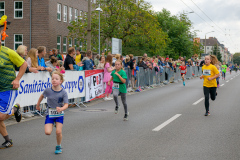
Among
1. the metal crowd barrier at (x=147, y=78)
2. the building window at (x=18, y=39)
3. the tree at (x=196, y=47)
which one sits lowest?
the metal crowd barrier at (x=147, y=78)

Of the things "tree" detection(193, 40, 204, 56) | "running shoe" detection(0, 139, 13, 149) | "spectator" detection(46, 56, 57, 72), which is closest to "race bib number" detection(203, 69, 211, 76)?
"spectator" detection(46, 56, 57, 72)

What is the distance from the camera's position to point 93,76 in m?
15.6

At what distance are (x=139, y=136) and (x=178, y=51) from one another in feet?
225

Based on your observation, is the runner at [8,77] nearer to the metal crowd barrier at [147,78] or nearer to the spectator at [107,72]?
the metal crowd barrier at [147,78]

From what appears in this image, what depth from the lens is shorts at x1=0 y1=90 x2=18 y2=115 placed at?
634 cm

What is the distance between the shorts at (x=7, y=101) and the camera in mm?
6336

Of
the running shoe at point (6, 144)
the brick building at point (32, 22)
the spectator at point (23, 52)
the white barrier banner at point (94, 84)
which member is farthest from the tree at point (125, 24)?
the running shoe at point (6, 144)

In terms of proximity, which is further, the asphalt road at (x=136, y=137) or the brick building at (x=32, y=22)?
the brick building at (x=32, y=22)

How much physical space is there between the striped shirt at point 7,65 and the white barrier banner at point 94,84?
836cm

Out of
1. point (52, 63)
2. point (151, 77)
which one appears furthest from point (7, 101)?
point (151, 77)

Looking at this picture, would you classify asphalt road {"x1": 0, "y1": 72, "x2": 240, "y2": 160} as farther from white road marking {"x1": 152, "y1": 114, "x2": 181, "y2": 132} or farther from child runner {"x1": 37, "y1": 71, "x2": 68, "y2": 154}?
child runner {"x1": 37, "y1": 71, "x2": 68, "y2": 154}

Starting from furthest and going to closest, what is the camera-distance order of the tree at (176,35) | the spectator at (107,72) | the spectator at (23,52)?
the tree at (176,35)
the spectator at (107,72)
the spectator at (23,52)

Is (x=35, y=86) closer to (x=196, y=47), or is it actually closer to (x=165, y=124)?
(x=165, y=124)

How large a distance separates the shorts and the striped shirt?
0.26 ft
